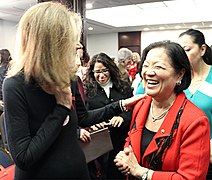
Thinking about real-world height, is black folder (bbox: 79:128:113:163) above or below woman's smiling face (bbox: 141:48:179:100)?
below

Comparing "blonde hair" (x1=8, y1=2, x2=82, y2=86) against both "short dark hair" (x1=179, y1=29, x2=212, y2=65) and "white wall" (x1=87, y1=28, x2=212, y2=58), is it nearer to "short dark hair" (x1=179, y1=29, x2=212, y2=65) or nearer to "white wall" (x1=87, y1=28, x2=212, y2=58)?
"short dark hair" (x1=179, y1=29, x2=212, y2=65)

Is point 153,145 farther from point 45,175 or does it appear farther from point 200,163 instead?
point 45,175

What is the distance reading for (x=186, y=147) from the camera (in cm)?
109

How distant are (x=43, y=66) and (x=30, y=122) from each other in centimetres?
20

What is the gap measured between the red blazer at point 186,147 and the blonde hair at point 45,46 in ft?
1.79

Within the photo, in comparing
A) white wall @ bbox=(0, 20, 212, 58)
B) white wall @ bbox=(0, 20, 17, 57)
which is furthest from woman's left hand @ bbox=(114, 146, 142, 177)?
white wall @ bbox=(0, 20, 212, 58)

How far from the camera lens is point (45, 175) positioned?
3.00ft

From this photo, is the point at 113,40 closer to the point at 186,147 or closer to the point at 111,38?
the point at 111,38

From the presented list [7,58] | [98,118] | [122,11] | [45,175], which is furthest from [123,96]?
[122,11]

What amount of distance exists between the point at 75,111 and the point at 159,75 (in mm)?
430

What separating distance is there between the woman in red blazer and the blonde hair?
494mm

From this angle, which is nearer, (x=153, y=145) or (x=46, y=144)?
(x=46, y=144)

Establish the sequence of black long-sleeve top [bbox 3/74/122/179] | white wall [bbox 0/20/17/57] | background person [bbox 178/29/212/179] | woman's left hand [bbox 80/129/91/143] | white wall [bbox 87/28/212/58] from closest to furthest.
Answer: black long-sleeve top [bbox 3/74/122/179] → woman's left hand [bbox 80/129/91/143] → background person [bbox 178/29/212/179] → white wall [bbox 0/20/17/57] → white wall [bbox 87/28/212/58]

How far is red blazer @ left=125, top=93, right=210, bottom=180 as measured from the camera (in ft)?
3.54
